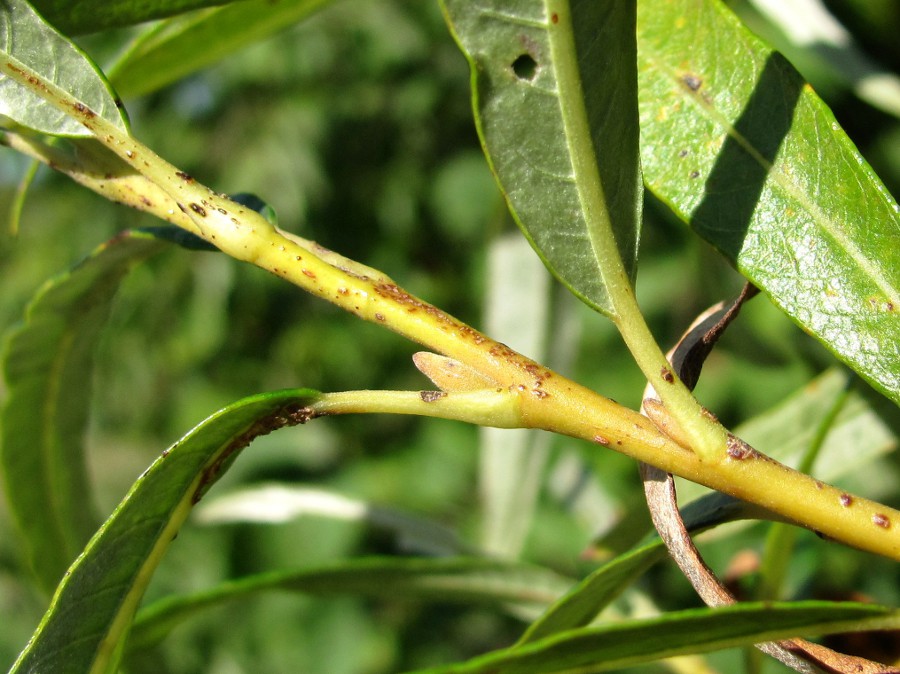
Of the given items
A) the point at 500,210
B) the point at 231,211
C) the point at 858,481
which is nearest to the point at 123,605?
the point at 231,211

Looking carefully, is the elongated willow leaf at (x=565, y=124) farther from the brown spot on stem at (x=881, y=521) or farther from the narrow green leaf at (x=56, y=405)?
the narrow green leaf at (x=56, y=405)

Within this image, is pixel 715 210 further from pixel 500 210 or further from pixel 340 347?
pixel 340 347

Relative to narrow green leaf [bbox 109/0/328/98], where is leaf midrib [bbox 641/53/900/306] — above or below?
below

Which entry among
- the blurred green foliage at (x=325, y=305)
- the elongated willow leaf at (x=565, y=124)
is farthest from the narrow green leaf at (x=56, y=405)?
the blurred green foliage at (x=325, y=305)

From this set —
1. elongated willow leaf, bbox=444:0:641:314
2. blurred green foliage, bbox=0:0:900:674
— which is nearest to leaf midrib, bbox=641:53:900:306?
elongated willow leaf, bbox=444:0:641:314

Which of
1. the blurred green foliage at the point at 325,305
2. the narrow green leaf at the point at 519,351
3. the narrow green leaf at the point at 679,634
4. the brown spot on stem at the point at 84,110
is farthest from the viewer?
the blurred green foliage at the point at 325,305

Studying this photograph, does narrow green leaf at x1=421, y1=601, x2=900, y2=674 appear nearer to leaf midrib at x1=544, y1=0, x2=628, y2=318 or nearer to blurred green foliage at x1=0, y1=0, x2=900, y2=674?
leaf midrib at x1=544, y1=0, x2=628, y2=318

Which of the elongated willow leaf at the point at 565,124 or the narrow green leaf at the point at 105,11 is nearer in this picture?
the elongated willow leaf at the point at 565,124
